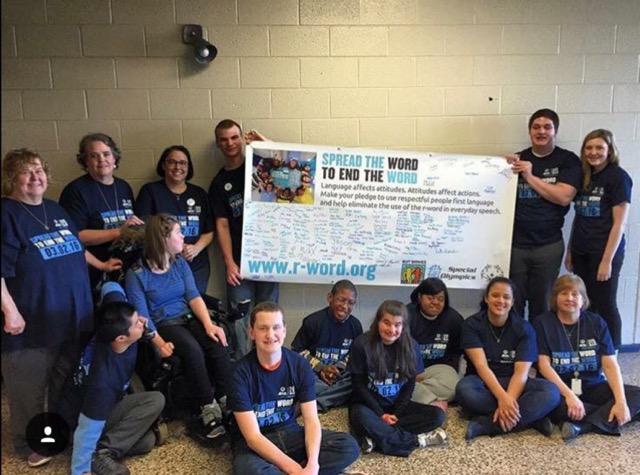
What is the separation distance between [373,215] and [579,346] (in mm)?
1334

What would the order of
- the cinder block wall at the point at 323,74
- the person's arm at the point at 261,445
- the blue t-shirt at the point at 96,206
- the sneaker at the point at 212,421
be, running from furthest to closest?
the cinder block wall at the point at 323,74
the blue t-shirt at the point at 96,206
the sneaker at the point at 212,421
the person's arm at the point at 261,445

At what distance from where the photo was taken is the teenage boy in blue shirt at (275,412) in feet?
6.93

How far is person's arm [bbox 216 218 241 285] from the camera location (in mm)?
3207

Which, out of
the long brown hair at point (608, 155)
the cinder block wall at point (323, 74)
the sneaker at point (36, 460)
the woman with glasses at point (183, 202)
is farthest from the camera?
the cinder block wall at point (323, 74)

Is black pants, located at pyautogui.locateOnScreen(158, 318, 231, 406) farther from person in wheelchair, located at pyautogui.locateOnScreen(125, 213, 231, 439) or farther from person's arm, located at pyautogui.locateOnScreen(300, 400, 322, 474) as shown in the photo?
person's arm, located at pyautogui.locateOnScreen(300, 400, 322, 474)

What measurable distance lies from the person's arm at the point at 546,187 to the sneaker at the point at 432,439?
1.48 metres

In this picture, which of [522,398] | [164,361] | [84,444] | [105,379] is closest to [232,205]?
[164,361]

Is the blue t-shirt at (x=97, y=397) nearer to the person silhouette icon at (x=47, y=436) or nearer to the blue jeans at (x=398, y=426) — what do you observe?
the person silhouette icon at (x=47, y=436)

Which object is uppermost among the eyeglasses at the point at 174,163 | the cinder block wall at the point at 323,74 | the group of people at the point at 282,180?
the cinder block wall at the point at 323,74

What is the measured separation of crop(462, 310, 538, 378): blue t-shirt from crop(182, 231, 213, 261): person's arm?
1.55 meters

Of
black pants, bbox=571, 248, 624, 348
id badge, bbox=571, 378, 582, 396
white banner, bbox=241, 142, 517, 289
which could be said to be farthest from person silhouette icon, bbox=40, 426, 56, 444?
black pants, bbox=571, 248, 624, 348

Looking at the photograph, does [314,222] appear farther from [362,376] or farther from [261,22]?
[261,22]

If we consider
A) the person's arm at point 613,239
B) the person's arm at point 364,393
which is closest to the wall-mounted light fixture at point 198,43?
the person's arm at point 364,393

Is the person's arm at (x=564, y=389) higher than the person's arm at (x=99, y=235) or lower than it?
lower
